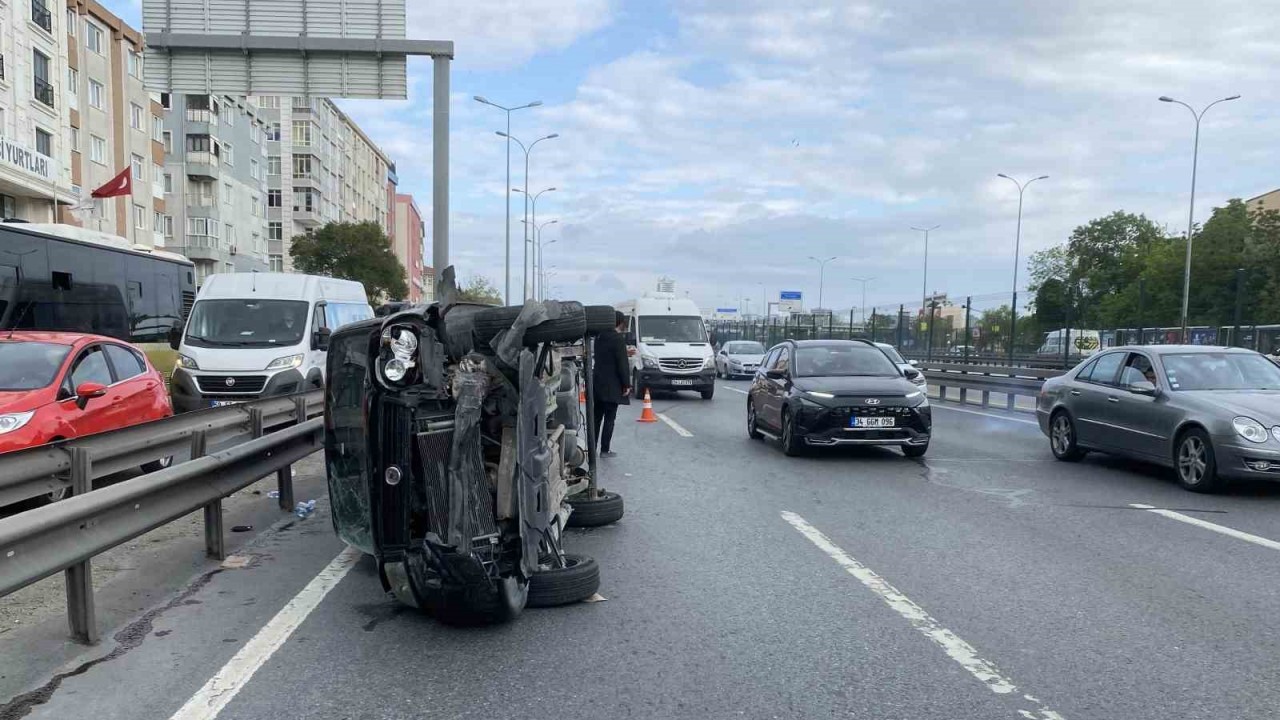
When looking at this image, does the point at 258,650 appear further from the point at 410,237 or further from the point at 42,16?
the point at 410,237

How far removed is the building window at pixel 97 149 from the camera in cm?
4128

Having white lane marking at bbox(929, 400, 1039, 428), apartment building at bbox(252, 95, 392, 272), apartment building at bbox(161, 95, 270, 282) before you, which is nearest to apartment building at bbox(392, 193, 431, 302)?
apartment building at bbox(252, 95, 392, 272)

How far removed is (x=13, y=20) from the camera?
32281 mm

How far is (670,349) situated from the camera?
2311 cm

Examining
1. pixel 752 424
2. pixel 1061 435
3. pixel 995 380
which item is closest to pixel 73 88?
pixel 752 424

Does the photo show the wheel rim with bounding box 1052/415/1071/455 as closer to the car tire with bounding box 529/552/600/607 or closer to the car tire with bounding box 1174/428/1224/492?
the car tire with bounding box 1174/428/1224/492

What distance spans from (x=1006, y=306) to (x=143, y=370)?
23063mm

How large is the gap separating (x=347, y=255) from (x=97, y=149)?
1965cm

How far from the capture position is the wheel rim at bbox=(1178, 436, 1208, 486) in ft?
29.9

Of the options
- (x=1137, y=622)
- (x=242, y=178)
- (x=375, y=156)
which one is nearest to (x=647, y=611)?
(x=1137, y=622)

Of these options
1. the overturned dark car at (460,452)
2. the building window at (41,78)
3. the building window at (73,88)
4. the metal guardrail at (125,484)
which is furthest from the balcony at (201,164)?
the overturned dark car at (460,452)

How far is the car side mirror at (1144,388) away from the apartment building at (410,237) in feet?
410

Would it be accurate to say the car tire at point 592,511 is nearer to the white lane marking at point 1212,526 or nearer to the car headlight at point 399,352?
the car headlight at point 399,352

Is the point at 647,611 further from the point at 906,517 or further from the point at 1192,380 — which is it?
the point at 1192,380
